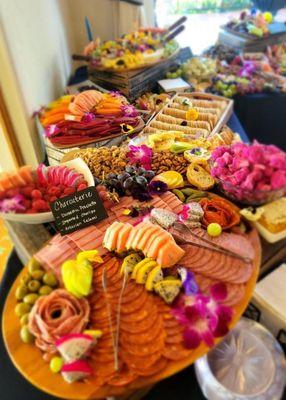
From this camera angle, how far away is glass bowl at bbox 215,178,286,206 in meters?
0.98

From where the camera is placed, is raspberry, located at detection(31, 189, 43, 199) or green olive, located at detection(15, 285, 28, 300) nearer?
green olive, located at detection(15, 285, 28, 300)

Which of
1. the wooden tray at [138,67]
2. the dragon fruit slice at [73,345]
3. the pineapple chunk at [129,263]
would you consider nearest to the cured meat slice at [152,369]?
the dragon fruit slice at [73,345]

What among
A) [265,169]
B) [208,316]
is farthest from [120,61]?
[208,316]

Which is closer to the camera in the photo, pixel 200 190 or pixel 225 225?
pixel 225 225

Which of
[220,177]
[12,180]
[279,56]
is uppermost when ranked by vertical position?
[12,180]

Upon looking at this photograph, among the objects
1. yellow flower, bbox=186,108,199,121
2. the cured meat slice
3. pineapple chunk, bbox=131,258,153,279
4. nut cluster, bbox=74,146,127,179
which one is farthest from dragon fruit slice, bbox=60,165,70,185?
yellow flower, bbox=186,108,199,121

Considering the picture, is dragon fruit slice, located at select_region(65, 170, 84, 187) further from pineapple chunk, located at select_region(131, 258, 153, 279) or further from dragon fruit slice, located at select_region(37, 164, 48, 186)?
pineapple chunk, located at select_region(131, 258, 153, 279)

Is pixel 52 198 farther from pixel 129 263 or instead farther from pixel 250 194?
pixel 250 194

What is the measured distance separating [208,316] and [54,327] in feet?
1.17

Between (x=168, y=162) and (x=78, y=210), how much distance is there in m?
→ 0.44

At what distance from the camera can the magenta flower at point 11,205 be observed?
90 cm

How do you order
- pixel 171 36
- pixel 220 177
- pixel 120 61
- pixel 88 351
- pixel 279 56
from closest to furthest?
pixel 88 351 → pixel 220 177 → pixel 120 61 → pixel 171 36 → pixel 279 56

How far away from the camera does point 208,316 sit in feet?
2.48

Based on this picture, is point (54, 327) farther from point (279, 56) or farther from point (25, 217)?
point (279, 56)
